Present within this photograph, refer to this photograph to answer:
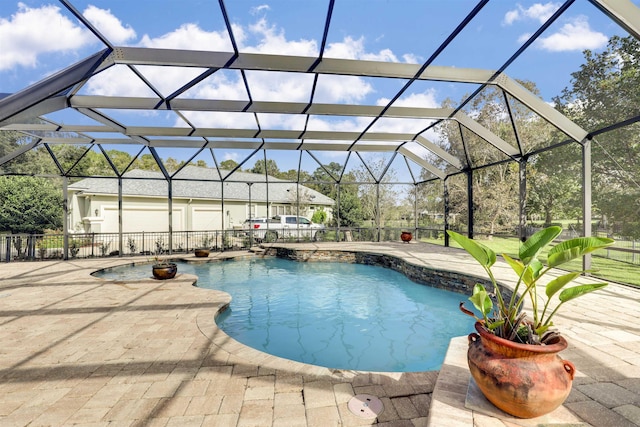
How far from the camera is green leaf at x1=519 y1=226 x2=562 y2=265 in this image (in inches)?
69.2

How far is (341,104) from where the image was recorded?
7.61 metres

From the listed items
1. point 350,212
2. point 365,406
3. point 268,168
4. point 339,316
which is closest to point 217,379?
point 365,406

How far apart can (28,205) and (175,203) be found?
8.18 meters

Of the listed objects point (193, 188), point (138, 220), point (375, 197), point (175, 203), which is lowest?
point (138, 220)

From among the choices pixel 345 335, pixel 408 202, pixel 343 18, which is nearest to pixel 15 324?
pixel 345 335

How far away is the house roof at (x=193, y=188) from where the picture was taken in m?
16.8

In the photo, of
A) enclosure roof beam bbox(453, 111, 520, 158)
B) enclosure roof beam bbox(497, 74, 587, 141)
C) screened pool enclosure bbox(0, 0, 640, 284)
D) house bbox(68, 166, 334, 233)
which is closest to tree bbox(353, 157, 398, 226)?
house bbox(68, 166, 334, 233)

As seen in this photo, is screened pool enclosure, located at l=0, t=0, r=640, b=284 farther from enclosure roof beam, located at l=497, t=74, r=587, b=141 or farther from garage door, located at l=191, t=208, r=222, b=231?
garage door, located at l=191, t=208, r=222, b=231

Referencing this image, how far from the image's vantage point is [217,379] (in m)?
2.81

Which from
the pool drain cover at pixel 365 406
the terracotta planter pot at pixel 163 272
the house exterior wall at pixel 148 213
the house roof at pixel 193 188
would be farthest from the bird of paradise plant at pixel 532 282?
the house roof at pixel 193 188

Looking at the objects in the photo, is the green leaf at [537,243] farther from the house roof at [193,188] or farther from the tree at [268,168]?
the tree at [268,168]

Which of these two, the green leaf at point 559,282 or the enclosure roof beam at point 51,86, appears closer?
the green leaf at point 559,282

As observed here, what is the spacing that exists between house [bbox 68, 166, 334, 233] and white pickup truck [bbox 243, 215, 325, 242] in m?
1.12

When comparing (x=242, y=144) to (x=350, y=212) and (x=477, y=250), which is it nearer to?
(x=350, y=212)
